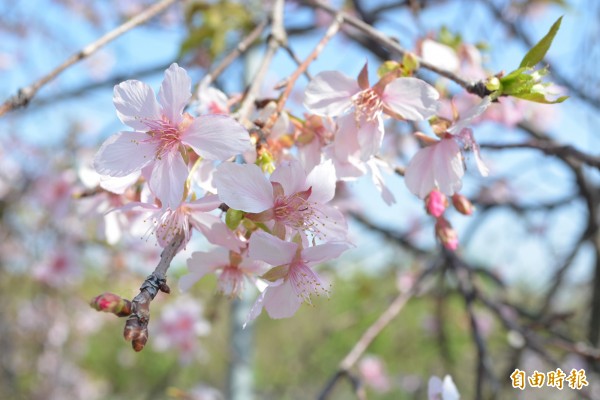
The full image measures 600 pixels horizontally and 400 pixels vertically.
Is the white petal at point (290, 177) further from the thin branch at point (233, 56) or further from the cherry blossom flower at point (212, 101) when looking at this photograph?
the thin branch at point (233, 56)

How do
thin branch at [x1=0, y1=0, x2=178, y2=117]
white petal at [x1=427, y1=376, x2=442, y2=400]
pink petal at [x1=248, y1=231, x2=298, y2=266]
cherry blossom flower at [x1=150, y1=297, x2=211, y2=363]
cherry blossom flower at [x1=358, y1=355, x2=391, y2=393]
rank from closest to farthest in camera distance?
1. pink petal at [x1=248, y1=231, x2=298, y2=266]
2. thin branch at [x1=0, y1=0, x2=178, y2=117]
3. white petal at [x1=427, y1=376, x2=442, y2=400]
4. cherry blossom flower at [x1=150, y1=297, x2=211, y2=363]
5. cherry blossom flower at [x1=358, y1=355, x2=391, y2=393]

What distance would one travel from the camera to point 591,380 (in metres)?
1.38

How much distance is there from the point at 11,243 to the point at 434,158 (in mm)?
3521

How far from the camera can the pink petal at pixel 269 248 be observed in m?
0.54

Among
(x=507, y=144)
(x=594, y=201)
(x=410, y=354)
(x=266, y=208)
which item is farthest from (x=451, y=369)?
(x=410, y=354)

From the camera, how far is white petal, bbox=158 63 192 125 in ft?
1.87

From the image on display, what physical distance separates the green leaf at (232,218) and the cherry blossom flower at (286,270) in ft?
0.08

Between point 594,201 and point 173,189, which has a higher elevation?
point 173,189

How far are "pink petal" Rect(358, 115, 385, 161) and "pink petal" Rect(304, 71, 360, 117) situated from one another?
0.13 ft

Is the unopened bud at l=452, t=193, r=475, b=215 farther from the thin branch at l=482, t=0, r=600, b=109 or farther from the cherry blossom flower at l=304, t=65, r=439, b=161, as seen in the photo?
the thin branch at l=482, t=0, r=600, b=109

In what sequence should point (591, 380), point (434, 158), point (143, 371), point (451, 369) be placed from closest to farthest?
point (434, 158)
point (591, 380)
point (451, 369)
point (143, 371)

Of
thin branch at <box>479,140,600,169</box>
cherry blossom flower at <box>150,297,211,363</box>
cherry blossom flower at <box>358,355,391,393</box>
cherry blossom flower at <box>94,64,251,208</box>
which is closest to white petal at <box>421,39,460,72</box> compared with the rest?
thin branch at <box>479,140,600,169</box>

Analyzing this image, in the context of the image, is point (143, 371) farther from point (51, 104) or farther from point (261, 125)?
point (261, 125)


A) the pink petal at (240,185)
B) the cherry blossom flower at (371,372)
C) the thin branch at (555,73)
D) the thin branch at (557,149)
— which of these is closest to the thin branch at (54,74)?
the pink petal at (240,185)
